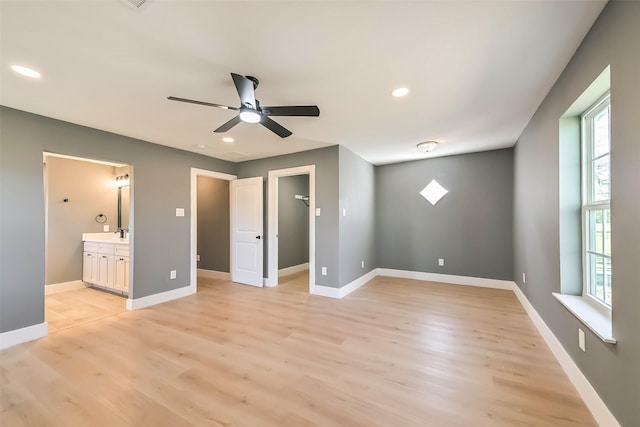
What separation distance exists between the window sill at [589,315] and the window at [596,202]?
85 mm

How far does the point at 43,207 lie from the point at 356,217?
420cm

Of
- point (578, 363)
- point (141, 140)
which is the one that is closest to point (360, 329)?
point (578, 363)

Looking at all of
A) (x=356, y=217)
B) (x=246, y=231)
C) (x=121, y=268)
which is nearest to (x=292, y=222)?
(x=246, y=231)

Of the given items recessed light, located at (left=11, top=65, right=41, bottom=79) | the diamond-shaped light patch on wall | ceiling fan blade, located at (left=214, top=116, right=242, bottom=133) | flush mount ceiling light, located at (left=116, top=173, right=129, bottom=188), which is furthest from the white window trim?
flush mount ceiling light, located at (left=116, top=173, right=129, bottom=188)

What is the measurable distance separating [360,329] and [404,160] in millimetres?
3643

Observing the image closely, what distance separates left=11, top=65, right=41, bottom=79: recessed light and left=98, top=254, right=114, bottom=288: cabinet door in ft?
9.81

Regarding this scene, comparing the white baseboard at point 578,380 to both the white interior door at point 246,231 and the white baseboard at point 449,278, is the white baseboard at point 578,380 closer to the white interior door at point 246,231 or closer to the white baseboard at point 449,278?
the white baseboard at point 449,278

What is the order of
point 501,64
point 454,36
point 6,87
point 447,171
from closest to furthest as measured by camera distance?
1. point 454,36
2. point 501,64
3. point 6,87
4. point 447,171

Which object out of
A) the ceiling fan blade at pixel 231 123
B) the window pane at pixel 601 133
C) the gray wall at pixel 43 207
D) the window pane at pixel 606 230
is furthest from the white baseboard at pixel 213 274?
the window pane at pixel 601 133

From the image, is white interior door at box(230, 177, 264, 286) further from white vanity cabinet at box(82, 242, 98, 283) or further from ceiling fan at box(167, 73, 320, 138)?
ceiling fan at box(167, 73, 320, 138)

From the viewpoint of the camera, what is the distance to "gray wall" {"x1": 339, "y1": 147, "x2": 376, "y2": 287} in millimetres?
4191

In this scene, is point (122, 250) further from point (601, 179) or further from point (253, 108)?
→ point (601, 179)

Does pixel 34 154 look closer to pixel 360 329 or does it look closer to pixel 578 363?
pixel 360 329

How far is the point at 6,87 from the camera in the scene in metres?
2.20
